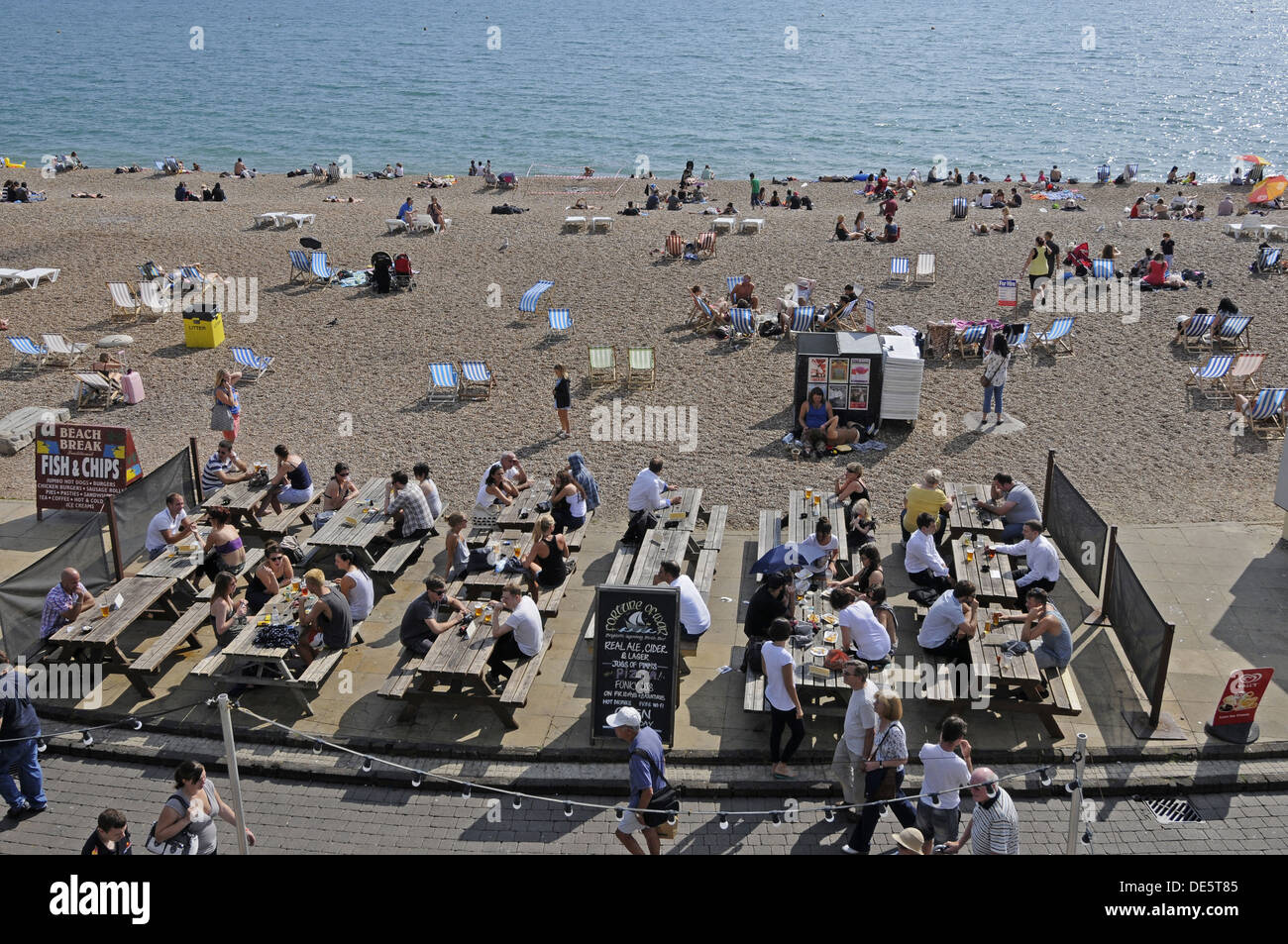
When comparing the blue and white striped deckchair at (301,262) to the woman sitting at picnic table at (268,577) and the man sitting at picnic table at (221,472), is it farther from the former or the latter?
the woman sitting at picnic table at (268,577)

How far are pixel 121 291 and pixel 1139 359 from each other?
19.6 m

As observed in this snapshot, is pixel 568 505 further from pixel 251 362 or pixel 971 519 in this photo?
pixel 251 362

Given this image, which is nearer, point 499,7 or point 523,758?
point 523,758

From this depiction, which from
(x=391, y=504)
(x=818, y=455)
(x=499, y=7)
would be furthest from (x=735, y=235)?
(x=499, y=7)

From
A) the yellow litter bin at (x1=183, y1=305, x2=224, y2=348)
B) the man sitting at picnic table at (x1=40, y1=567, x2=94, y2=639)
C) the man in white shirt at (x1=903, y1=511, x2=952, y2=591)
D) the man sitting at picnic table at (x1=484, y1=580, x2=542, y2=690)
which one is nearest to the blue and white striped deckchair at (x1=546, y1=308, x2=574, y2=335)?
the yellow litter bin at (x1=183, y1=305, x2=224, y2=348)

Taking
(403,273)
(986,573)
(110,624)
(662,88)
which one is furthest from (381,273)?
(662,88)

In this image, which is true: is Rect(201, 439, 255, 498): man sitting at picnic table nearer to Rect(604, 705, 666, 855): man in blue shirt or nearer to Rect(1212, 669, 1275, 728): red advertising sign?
Rect(604, 705, 666, 855): man in blue shirt

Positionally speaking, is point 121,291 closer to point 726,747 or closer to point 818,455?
point 818,455

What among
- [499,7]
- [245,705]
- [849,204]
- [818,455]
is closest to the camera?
[245,705]

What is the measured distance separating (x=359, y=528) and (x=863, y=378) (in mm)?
7716

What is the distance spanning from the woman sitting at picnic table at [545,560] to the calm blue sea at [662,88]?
1861 inches

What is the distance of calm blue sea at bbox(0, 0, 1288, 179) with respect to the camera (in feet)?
212

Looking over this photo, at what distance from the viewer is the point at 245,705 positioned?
33.1 ft
